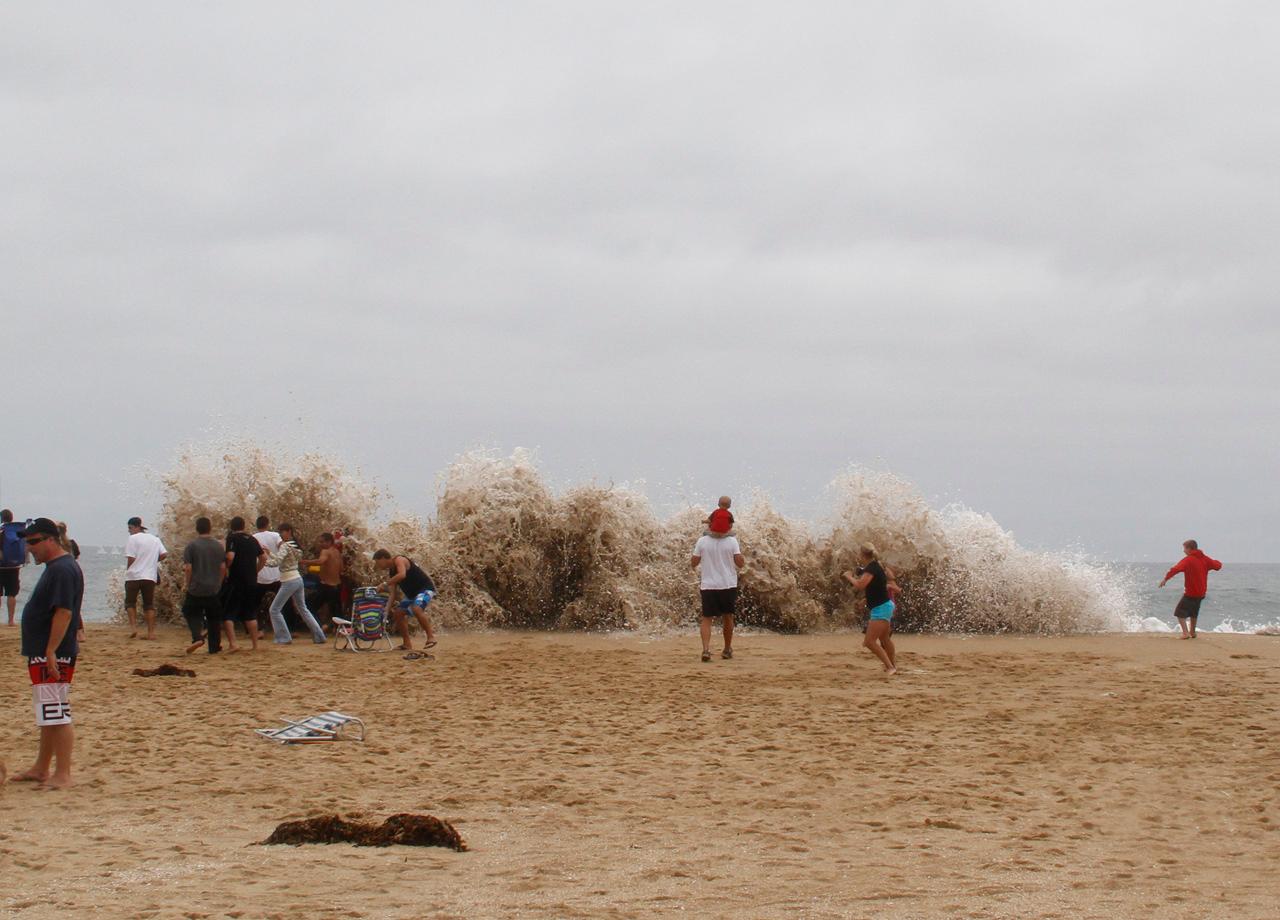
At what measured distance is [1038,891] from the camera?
5012mm

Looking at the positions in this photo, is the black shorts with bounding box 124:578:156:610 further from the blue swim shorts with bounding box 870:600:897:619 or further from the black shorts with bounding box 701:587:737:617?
the blue swim shorts with bounding box 870:600:897:619

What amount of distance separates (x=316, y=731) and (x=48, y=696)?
6.43ft

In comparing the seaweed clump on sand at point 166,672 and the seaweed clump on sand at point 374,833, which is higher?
the seaweed clump on sand at point 166,672

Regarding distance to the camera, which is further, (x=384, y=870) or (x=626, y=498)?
(x=626, y=498)

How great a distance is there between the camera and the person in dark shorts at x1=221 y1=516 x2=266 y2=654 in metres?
13.8

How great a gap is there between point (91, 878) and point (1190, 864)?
493cm

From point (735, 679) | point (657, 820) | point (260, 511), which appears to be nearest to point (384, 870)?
point (657, 820)

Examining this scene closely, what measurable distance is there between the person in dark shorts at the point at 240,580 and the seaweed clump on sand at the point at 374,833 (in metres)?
8.51

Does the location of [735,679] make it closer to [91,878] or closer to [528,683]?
[528,683]

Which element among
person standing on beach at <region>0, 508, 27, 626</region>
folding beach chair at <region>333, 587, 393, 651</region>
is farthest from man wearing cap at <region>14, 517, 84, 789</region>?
person standing on beach at <region>0, 508, 27, 626</region>

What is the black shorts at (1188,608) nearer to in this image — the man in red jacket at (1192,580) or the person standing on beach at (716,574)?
the man in red jacket at (1192,580)

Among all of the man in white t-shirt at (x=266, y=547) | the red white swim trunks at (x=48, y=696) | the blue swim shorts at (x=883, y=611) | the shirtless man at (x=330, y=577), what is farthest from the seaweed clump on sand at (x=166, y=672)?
the blue swim shorts at (x=883, y=611)

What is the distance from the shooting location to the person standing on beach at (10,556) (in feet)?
55.6

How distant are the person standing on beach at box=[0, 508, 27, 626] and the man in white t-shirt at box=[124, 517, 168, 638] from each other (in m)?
2.07
